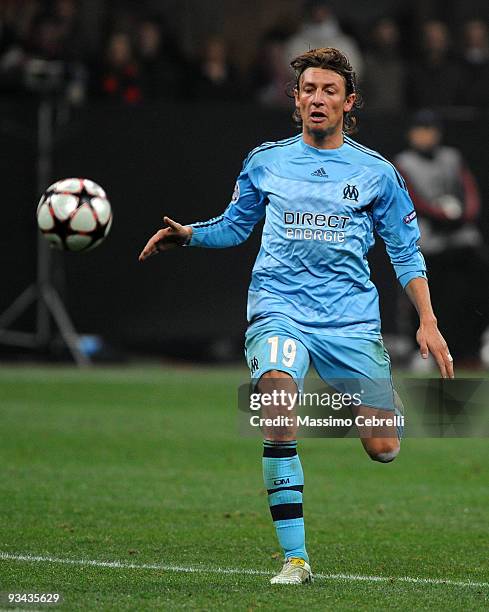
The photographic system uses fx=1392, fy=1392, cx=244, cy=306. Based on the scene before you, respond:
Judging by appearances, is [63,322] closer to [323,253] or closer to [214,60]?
[214,60]

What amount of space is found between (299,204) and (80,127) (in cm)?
1145

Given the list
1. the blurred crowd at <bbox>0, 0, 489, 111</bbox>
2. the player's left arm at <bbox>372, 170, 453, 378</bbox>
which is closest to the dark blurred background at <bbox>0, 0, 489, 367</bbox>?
the blurred crowd at <bbox>0, 0, 489, 111</bbox>

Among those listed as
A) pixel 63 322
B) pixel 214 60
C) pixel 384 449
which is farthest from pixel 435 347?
pixel 214 60

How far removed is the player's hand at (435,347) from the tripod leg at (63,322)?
11323 mm

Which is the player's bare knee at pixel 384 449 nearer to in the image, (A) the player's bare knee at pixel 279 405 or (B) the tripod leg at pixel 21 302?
(A) the player's bare knee at pixel 279 405

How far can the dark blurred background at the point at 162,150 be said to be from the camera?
58.8 feet

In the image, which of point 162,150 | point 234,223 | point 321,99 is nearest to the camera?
point 321,99

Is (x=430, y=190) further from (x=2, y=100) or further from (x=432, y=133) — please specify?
(x=2, y=100)

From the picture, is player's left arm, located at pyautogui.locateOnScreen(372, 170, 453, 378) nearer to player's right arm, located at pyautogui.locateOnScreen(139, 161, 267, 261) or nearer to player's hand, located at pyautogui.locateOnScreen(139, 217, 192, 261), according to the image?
player's right arm, located at pyautogui.locateOnScreen(139, 161, 267, 261)

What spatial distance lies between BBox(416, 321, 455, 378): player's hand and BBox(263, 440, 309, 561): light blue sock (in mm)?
804

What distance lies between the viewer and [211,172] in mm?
18516

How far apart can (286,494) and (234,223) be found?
152 cm

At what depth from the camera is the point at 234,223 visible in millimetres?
7332

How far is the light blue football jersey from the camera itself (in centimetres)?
694
